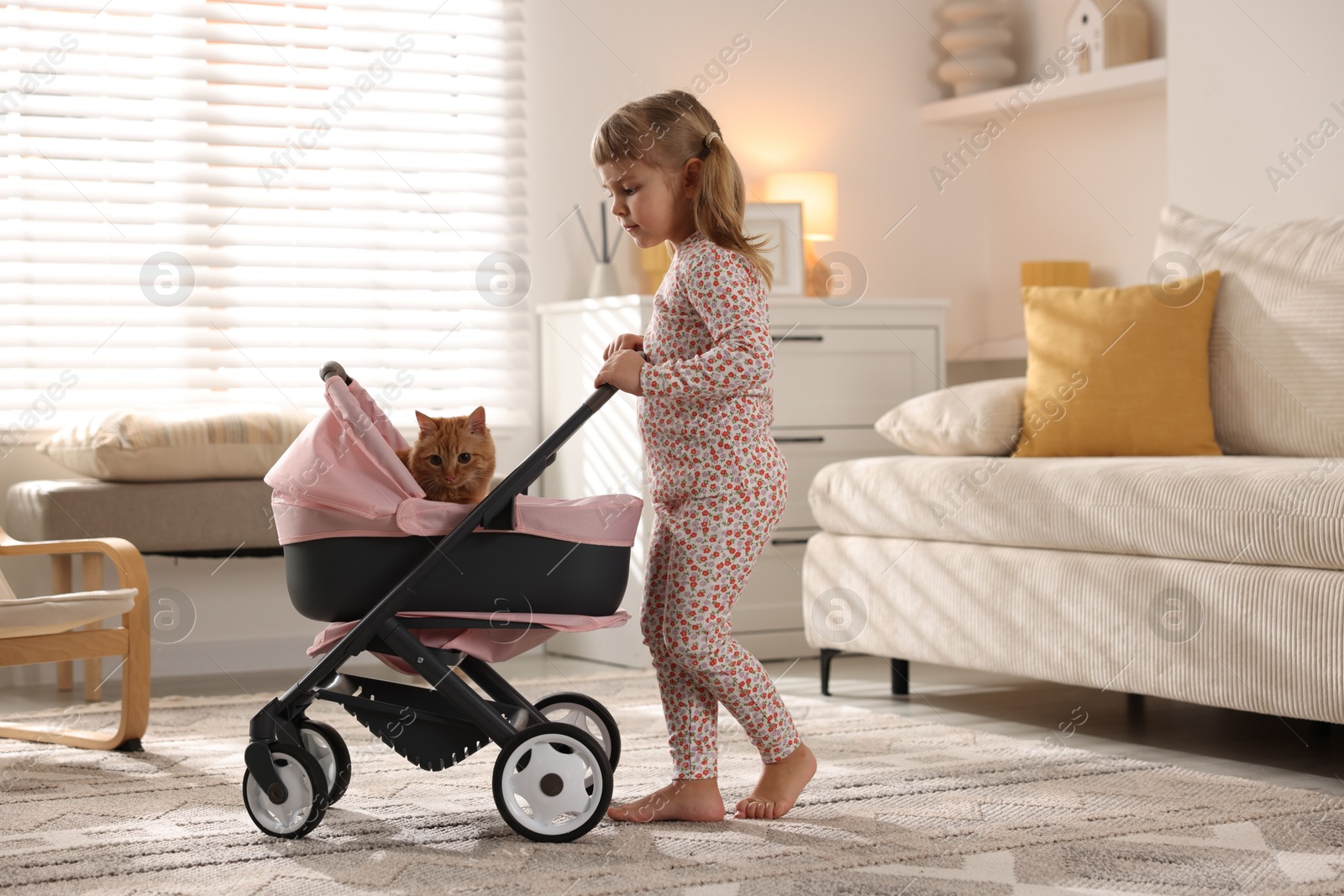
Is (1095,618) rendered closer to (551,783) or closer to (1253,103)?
(551,783)

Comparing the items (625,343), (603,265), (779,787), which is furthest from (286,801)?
(603,265)

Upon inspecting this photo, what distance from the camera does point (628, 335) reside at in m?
2.17

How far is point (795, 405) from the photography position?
390 cm

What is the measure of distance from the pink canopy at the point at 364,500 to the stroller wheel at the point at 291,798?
11.8 inches

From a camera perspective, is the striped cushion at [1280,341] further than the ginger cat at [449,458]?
Yes

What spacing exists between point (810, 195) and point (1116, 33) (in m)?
1.01

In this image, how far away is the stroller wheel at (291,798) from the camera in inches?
76.2

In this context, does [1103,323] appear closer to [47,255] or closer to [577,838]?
[577,838]

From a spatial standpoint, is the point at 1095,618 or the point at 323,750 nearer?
the point at 323,750

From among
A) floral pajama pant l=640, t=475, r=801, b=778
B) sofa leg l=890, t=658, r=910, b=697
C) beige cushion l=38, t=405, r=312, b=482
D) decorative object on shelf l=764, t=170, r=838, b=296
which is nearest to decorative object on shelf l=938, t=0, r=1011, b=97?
decorative object on shelf l=764, t=170, r=838, b=296

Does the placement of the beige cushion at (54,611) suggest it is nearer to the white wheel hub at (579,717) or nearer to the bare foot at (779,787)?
the white wheel hub at (579,717)

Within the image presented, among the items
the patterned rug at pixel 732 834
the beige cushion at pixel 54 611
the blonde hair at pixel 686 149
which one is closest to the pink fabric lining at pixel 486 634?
the patterned rug at pixel 732 834

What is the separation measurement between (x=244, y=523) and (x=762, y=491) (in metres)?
1.81

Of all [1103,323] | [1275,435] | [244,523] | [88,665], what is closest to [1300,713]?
[1275,435]
